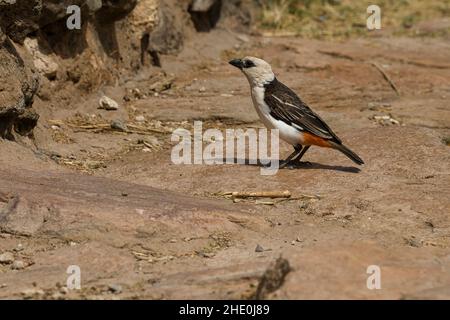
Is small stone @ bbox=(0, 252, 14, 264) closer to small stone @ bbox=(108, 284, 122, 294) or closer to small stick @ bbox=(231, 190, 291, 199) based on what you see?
small stone @ bbox=(108, 284, 122, 294)

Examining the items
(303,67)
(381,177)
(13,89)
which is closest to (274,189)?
(381,177)

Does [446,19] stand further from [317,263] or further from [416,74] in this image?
[317,263]

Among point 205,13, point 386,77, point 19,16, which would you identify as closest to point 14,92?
point 19,16

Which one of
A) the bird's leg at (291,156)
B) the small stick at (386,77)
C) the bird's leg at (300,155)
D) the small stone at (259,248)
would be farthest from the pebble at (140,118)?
the small stone at (259,248)

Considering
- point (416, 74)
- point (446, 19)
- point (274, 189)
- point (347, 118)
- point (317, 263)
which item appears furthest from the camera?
point (446, 19)

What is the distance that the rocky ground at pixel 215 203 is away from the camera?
5.15 m

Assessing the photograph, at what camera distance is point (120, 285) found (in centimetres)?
535

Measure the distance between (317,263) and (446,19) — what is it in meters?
11.1

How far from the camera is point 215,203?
6816 mm

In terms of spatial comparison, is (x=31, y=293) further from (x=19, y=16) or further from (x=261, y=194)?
(x=19, y=16)

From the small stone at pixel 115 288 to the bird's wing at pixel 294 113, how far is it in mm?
3071

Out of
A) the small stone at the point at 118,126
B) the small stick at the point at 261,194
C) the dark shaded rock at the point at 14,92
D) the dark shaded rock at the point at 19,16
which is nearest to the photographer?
the small stick at the point at 261,194

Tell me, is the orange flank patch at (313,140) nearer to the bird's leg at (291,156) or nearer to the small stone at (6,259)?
the bird's leg at (291,156)

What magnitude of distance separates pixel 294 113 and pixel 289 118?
0.06 m
